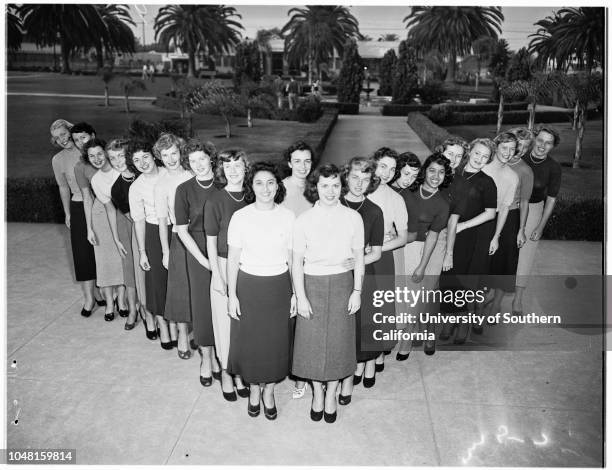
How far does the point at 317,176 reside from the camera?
3471 millimetres

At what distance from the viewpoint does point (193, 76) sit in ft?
56.3

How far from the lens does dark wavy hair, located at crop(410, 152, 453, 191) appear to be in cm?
423

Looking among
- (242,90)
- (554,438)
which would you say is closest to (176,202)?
(554,438)

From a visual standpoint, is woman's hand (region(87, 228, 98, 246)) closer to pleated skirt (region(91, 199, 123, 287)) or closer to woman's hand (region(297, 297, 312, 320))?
pleated skirt (region(91, 199, 123, 287))

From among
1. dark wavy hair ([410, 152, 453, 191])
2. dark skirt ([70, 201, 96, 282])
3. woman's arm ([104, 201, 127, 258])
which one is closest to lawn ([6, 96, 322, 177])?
dark skirt ([70, 201, 96, 282])

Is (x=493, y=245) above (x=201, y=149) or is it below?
below

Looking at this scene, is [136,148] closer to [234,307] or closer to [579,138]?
[234,307]

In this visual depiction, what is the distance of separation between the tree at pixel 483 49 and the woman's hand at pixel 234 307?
10.6m

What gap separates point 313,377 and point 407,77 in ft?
81.6

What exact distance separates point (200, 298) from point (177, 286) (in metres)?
0.37

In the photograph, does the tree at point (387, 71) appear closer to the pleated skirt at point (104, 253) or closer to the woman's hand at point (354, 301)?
the pleated skirt at point (104, 253)

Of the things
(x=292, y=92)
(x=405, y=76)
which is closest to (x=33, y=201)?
(x=292, y=92)

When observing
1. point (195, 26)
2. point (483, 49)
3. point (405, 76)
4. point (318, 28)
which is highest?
point (405, 76)

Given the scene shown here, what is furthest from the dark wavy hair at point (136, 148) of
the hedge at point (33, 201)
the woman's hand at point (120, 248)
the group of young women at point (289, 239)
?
the hedge at point (33, 201)
